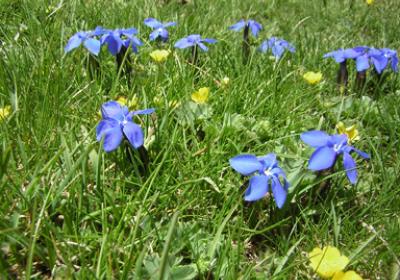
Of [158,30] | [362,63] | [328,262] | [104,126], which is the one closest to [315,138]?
[328,262]

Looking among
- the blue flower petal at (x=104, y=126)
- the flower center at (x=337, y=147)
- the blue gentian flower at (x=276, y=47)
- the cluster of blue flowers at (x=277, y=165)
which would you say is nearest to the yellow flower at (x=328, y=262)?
the cluster of blue flowers at (x=277, y=165)

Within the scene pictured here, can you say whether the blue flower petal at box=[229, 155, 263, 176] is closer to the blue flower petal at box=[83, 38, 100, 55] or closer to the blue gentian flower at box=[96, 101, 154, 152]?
the blue gentian flower at box=[96, 101, 154, 152]

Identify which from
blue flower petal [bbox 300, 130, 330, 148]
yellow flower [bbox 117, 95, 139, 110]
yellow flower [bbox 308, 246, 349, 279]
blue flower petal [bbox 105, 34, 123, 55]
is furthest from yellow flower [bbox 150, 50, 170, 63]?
yellow flower [bbox 308, 246, 349, 279]

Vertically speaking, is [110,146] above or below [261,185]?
above

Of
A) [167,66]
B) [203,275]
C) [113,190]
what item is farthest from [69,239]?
[167,66]

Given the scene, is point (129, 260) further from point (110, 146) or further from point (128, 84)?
point (128, 84)

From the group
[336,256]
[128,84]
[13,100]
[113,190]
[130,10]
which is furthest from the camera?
[130,10]

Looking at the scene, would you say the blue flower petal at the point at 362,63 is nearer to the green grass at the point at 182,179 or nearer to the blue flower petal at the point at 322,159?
the green grass at the point at 182,179
